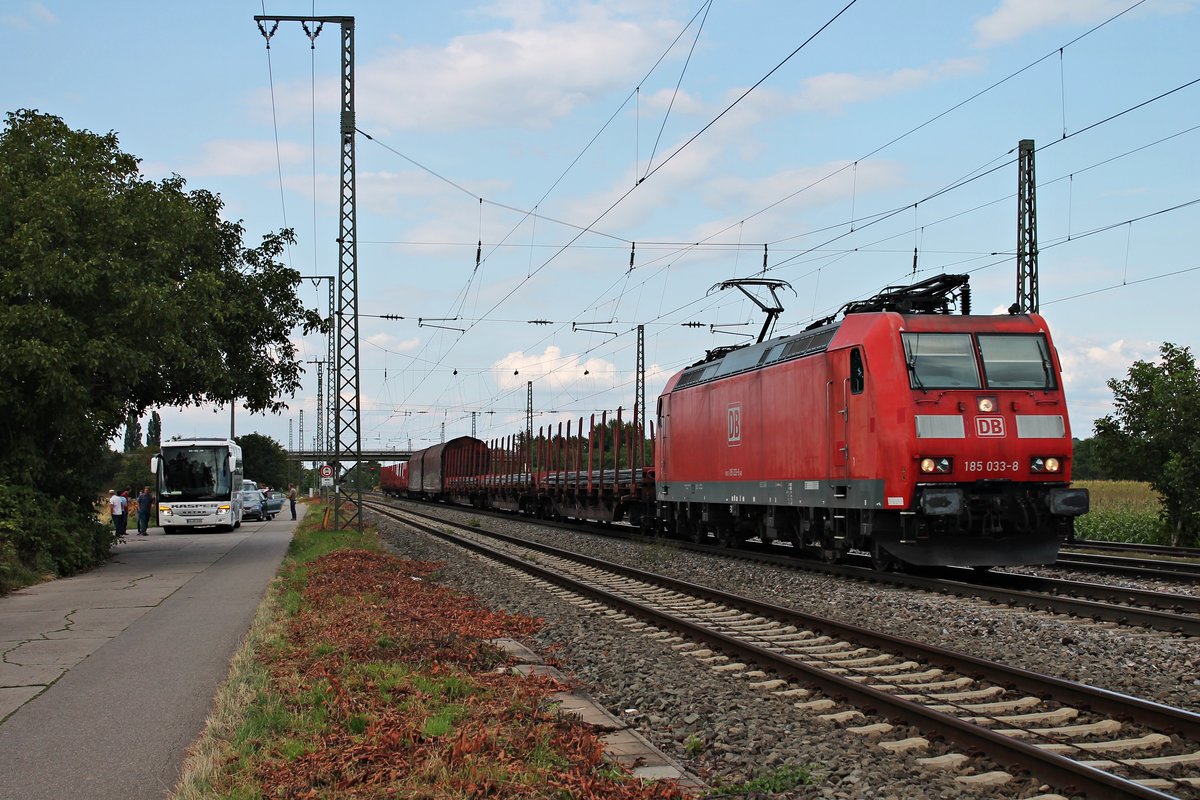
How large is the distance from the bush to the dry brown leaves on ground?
8.72m

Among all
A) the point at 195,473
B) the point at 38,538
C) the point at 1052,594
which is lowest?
the point at 1052,594

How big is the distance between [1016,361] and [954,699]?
820 centimetres

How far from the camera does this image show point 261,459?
292 ft

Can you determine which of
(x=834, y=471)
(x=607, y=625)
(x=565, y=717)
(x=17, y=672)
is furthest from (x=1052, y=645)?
(x=17, y=672)

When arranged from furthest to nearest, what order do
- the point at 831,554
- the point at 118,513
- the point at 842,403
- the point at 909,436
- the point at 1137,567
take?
1. the point at 118,513
2. the point at 831,554
3. the point at 1137,567
4. the point at 842,403
5. the point at 909,436

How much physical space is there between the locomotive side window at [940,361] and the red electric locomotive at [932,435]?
2 centimetres

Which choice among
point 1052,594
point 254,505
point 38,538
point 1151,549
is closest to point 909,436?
point 1052,594

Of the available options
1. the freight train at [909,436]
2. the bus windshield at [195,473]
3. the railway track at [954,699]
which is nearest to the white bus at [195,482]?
the bus windshield at [195,473]

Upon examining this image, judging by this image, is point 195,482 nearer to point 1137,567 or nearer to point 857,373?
point 857,373

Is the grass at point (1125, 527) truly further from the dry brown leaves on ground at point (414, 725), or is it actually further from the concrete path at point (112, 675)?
the dry brown leaves on ground at point (414, 725)

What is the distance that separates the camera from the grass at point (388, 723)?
5.11m

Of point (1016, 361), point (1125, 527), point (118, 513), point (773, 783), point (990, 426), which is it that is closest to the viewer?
point (773, 783)

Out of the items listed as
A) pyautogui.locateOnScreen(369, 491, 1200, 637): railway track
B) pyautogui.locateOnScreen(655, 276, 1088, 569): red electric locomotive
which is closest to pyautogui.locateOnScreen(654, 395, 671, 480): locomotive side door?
pyautogui.locateOnScreen(369, 491, 1200, 637): railway track

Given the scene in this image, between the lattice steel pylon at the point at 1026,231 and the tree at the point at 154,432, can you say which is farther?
the tree at the point at 154,432
